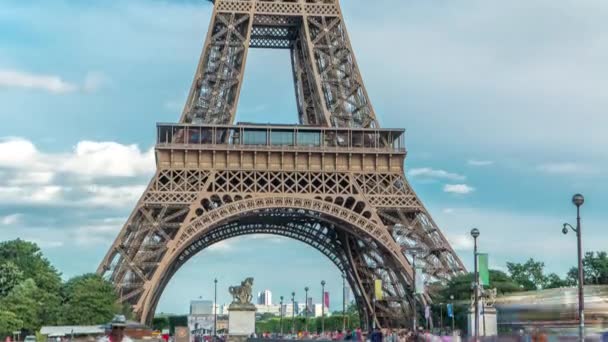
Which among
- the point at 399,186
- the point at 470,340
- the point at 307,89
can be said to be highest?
the point at 307,89

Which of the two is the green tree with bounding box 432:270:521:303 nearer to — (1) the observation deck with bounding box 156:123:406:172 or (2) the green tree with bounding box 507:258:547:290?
(1) the observation deck with bounding box 156:123:406:172

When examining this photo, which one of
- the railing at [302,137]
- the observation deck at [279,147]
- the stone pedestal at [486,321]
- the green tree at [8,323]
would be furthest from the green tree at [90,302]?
the stone pedestal at [486,321]

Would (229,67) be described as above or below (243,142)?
above

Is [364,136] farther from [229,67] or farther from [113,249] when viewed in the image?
[113,249]

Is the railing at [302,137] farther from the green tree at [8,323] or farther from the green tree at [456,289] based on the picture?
the green tree at [8,323]

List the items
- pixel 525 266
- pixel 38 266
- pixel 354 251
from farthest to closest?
pixel 525 266, pixel 38 266, pixel 354 251

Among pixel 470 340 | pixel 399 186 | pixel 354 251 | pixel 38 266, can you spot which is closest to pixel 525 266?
pixel 354 251

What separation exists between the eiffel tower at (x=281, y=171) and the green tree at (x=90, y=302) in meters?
1.03

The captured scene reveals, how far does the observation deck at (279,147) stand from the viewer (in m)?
65.4

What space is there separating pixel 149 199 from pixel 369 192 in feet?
49.0

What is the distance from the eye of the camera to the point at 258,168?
65.9m

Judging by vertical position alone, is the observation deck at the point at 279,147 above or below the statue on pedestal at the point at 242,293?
above

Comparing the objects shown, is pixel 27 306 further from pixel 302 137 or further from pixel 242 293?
pixel 302 137

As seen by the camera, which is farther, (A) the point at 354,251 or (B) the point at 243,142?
(A) the point at 354,251
